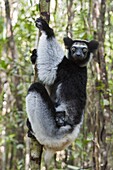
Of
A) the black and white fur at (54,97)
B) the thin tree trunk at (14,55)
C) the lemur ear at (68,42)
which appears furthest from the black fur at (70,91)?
the thin tree trunk at (14,55)

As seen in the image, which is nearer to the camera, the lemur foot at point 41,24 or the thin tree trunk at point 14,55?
the lemur foot at point 41,24

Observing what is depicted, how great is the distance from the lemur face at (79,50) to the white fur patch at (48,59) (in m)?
0.25

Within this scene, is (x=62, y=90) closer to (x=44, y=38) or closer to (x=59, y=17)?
(x=44, y=38)

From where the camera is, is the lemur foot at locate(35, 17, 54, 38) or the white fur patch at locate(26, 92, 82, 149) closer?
the lemur foot at locate(35, 17, 54, 38)

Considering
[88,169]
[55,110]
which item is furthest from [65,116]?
[88,169]

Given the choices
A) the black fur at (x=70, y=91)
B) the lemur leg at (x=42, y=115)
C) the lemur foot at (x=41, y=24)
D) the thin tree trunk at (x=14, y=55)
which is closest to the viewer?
the lemur foot at (x=41, y=24)

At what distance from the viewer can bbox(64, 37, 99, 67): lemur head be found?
3.68 m

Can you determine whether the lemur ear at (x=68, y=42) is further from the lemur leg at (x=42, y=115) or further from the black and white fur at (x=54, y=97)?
the lemur leg at (x=42, y=115)

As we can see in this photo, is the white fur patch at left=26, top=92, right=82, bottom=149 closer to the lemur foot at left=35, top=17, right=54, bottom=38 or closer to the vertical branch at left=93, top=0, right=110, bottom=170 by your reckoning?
the lemur foot at left=35, top=17, right=54, bottom=38

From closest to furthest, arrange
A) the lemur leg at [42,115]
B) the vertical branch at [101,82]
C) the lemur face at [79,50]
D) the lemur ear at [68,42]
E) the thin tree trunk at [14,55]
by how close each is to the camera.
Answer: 1. the lemur leg at [42,115]
2. the lemur face at [79,50]
3. the lemur ear at [68,42]
4. the vertical branch at [101,82]
5. the thin tree trunk at [14,55]

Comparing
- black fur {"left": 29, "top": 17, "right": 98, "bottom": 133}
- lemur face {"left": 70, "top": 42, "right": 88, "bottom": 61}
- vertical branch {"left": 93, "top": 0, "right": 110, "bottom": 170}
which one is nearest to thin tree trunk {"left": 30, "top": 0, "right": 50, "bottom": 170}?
black fur {"left": 29, "top": 17, "right": 98, "bottom": 133}

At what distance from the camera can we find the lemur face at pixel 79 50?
12.0 ft

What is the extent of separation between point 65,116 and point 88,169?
1955 mm

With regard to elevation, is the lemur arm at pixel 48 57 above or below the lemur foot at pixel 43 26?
below
